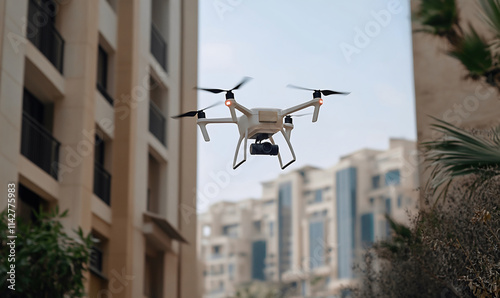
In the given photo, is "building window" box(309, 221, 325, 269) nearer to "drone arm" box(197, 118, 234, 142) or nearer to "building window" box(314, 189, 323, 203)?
"building window" box(314, 189, 323, 203)

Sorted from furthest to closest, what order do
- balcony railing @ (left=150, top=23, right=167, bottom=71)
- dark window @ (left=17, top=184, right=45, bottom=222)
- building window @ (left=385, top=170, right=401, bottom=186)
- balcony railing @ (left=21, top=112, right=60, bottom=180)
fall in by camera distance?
building window @ (left=385, top=170, right=401, bottom=186)
balcony railing @ (left=150, top=23, right=167, bottom=71)
balcony railing @ (left=21, top=112, right=60, bottom=180)
dark window @ (left=17, top=184, right=45, bottom=222)

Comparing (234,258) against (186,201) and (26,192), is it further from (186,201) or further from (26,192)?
(26,192)

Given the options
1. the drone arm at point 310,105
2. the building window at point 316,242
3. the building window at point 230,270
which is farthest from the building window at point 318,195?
the drone arm at point 310,105

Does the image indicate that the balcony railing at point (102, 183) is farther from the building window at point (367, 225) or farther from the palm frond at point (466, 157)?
the building window at point (367, 225)

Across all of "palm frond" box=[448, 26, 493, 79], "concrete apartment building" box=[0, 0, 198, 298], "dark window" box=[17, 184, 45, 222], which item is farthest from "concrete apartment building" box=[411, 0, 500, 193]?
"dark window" box=[17, 184, 45, 222]

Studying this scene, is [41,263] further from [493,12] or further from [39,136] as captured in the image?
[493,12]

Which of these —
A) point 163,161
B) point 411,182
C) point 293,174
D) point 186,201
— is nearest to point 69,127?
point 163,161
